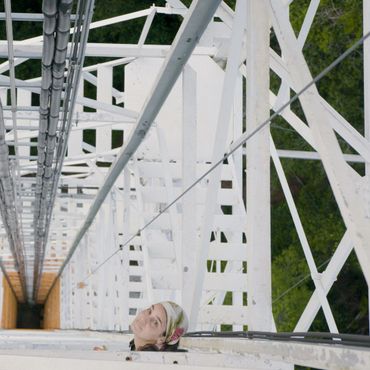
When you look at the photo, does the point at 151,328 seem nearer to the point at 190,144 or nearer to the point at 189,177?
the point at 189,177

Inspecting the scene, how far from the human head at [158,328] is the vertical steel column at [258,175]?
617 millimetres

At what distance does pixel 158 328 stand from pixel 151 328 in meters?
0.04

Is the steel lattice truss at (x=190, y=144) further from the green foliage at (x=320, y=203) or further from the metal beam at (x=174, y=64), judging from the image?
the green foliage at (x=320, y=203)

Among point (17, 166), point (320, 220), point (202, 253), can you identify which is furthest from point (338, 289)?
point (202, 253)

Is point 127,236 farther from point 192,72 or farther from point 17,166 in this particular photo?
point 192,72

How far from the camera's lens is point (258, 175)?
7.77m

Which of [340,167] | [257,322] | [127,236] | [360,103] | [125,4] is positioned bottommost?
[257,322]

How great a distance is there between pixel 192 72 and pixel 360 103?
43.8 feet

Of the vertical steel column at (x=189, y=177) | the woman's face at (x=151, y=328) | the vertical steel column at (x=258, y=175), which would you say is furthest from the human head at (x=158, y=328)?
the vertical steel column at (x=189, y=177)

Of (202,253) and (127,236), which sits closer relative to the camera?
(202,253)

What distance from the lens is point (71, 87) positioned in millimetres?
13141

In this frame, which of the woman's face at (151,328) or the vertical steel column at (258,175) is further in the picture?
the vertical steel column at (258,175)

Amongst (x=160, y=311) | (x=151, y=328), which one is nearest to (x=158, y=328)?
(x=151, y=328)

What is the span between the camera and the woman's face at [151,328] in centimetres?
711
